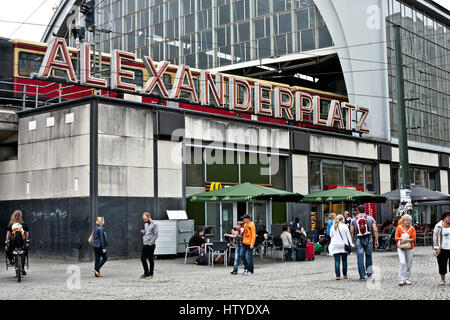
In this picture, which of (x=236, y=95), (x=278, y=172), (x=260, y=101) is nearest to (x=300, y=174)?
(x=278, y=172)

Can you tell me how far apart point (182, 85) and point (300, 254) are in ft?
31.0

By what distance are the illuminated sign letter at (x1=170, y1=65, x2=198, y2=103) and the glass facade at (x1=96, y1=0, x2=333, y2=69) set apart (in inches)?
572

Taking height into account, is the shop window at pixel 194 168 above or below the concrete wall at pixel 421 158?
below

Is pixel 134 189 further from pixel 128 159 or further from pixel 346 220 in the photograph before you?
pixel 346 220

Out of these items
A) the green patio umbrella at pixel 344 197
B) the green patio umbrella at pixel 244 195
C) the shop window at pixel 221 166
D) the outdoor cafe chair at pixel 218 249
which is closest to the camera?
the outdoor cafe chair at pixel 218 249

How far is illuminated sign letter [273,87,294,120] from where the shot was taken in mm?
29359

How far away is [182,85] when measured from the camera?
2544 cm

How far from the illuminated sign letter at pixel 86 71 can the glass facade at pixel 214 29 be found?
16362mm

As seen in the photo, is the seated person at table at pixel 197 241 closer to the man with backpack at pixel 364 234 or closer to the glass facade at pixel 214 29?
the man with backpack at pixel 364 234

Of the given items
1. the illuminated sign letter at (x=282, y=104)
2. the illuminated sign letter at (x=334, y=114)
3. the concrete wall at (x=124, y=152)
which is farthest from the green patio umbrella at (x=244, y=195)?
the illuminated sign letter at (x=334, y=114)

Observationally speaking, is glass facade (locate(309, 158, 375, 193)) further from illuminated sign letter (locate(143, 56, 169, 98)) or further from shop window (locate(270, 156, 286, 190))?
illuminated sign letter (locate(143, 56, 169, 98))

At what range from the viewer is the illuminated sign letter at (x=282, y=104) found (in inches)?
1156

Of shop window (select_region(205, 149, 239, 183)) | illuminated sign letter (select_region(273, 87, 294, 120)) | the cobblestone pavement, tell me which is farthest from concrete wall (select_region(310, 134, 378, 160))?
the cobblestone pavement
